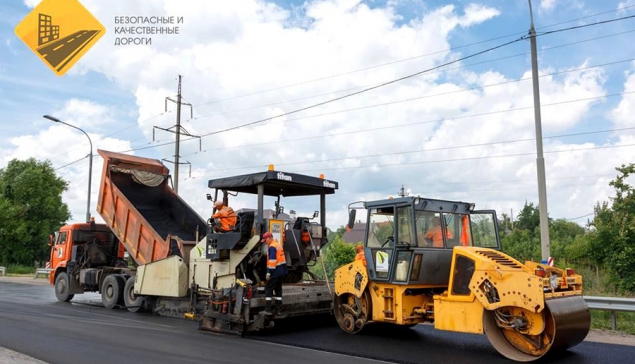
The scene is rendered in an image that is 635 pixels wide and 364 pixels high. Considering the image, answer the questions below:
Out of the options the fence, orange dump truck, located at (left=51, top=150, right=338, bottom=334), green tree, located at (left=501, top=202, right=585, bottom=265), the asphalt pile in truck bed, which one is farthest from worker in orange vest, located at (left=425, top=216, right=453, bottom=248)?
the asphalt pile in truck bed

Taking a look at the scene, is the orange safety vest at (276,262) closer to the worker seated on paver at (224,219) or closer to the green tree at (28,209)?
the worker seated on paver at (224,219)

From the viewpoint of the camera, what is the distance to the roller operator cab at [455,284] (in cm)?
627

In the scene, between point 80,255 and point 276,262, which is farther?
point 80,255

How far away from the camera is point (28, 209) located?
127 feet

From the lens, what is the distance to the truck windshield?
25.6ft

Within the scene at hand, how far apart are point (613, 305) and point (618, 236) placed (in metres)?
10.8

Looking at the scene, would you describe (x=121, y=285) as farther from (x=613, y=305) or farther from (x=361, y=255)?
(x=613, y=305)

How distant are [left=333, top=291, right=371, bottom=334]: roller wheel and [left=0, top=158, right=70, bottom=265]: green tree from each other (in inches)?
1372

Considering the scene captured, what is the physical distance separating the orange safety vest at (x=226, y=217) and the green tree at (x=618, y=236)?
13.7m

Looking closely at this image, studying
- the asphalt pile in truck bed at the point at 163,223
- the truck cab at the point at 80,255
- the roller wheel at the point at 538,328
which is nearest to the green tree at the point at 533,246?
the roller wheel at the point at 538,328

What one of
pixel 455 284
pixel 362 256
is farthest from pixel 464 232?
pixel 362 256

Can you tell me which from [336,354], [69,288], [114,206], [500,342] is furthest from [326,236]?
[69,288]

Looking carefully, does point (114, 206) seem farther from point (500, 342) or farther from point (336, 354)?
point (500, 342)

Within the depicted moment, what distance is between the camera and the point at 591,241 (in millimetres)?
18688
